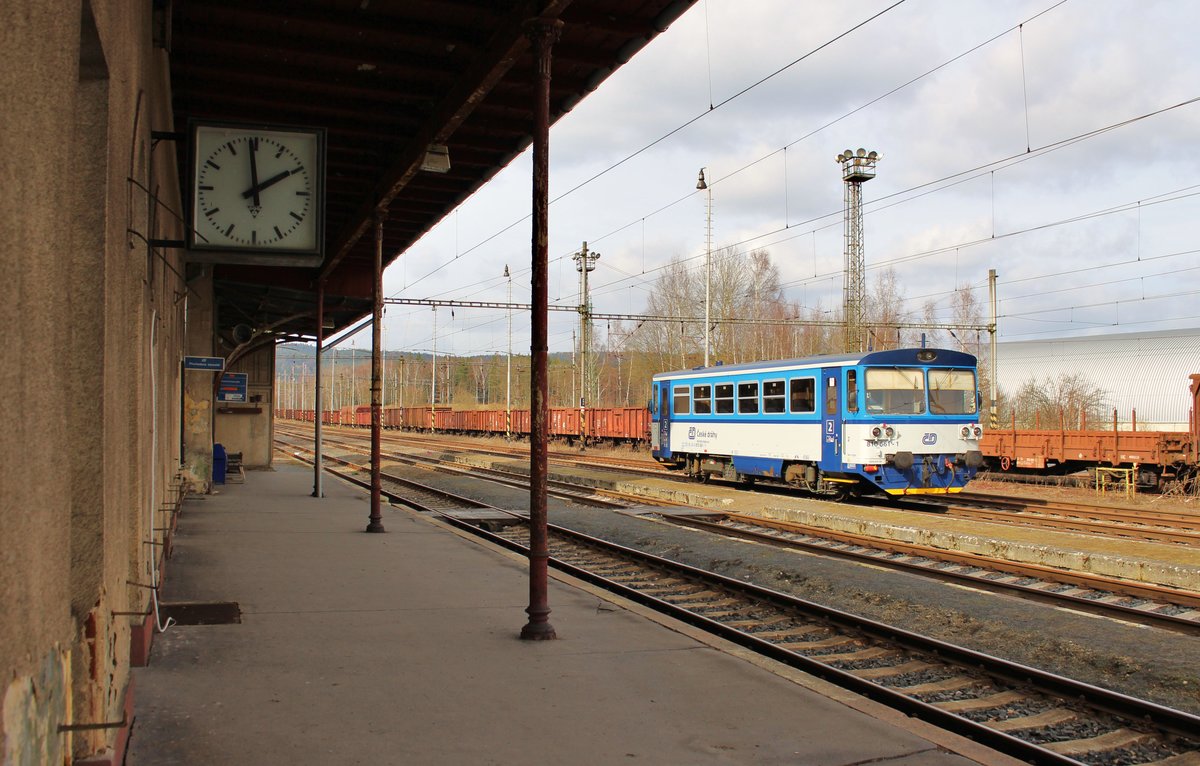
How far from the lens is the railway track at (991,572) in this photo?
8750 millimetres

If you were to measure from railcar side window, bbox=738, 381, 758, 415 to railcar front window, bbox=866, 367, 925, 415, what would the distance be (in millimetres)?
3044

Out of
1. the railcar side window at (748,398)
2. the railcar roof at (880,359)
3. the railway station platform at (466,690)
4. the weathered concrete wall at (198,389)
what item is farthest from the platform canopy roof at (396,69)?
the railcar side window at (748,398)

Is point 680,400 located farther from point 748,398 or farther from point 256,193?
point 256,193

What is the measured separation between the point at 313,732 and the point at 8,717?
2846 millimetres

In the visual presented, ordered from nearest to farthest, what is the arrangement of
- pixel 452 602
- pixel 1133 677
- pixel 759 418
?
pixel 1133 677, pixel 452 602, pixel 759 418

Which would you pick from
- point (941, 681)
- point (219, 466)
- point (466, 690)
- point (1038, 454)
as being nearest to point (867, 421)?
point (1038, 454)

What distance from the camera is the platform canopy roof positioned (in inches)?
285

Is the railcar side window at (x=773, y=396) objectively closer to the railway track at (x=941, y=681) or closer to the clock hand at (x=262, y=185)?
the railway track at (x=941, y=681)

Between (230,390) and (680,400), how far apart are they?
10.2 metres

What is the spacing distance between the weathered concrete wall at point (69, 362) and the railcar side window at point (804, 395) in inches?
558

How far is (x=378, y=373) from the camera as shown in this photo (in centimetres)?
1302

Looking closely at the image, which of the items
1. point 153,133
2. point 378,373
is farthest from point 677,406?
point 153,133

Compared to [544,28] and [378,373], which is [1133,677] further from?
[378,373]

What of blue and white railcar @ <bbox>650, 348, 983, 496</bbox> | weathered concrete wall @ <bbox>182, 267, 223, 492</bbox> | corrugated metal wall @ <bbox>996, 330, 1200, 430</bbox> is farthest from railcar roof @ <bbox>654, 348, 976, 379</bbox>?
corrugated metal wall @ <bbox>996, 330, 1200, 430</bbox>
